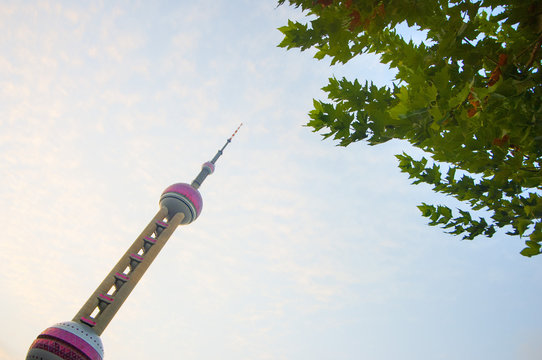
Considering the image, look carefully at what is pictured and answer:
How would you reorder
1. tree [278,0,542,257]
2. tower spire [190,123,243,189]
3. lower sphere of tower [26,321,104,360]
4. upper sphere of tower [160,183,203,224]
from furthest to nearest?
tower spire [190,123,243,189] < upper sphere of tower [160,183,203,224] < lower sphere of tower [26,321,104,360] < tree [278,0,542,257]

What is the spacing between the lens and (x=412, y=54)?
7.12ft

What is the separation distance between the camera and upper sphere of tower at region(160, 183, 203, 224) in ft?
133

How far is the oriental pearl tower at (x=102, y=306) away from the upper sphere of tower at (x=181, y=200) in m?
0.18

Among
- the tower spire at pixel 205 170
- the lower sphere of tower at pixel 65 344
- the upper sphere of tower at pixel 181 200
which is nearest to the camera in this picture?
the lower sphere of tower at pixel 65 344

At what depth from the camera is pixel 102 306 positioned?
90.4ft

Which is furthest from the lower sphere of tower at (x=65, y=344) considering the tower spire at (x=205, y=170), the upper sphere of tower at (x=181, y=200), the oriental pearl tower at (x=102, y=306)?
the tower spire at (x=205, y=170)

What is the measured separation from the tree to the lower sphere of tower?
30048 mm

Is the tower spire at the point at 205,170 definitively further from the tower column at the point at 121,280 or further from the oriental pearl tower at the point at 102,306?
the tower column at the point at 121,280

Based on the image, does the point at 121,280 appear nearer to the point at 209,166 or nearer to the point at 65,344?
the point at 65,344

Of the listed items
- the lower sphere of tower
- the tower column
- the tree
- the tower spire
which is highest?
the tower spire

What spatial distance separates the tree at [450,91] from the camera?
76.7 inches

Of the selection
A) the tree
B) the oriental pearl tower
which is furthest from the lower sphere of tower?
the tree

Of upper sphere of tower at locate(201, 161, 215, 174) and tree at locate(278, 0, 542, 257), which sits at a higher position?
upper sphere of tower at locate(201, 161, 215, 174)

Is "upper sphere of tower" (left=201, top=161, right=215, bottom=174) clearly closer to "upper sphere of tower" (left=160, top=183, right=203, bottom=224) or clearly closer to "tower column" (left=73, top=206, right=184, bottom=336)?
"upper sphere of tower" (left=160, top=183, right=203, bottom=224)
